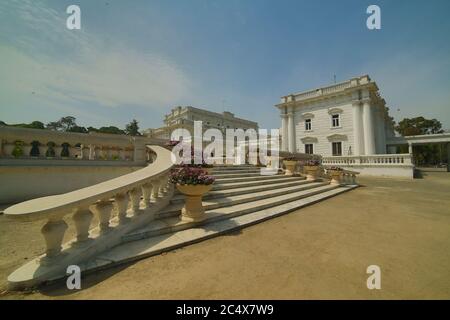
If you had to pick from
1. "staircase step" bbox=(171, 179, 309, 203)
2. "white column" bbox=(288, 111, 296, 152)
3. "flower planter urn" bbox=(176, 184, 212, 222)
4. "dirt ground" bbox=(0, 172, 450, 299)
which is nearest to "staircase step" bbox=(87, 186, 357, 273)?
"dirt ground" bbox=(0, 172, 450, 299)

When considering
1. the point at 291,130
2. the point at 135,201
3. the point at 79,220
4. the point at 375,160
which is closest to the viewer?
the point at 79,220

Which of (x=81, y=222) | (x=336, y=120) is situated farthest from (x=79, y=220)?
(x=336, y=120)

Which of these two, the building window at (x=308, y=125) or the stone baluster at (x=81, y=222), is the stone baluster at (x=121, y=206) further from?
the building window at (x=308, y=125)

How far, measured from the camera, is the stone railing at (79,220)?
88.0 inches

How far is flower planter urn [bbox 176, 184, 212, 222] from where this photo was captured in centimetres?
409

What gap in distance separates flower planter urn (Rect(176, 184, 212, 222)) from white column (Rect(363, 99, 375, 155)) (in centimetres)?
2494

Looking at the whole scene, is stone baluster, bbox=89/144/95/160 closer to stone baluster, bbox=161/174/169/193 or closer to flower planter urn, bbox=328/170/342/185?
stone baluster, bbox=161/174/169/193

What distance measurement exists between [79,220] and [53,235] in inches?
14.0

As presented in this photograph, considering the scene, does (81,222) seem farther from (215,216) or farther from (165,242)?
(215,216)

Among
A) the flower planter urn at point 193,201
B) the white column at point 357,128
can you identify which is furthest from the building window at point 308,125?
the flower planter urn at point 193,201

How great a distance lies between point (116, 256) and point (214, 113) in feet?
153

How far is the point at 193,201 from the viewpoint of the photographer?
418 centimetres
